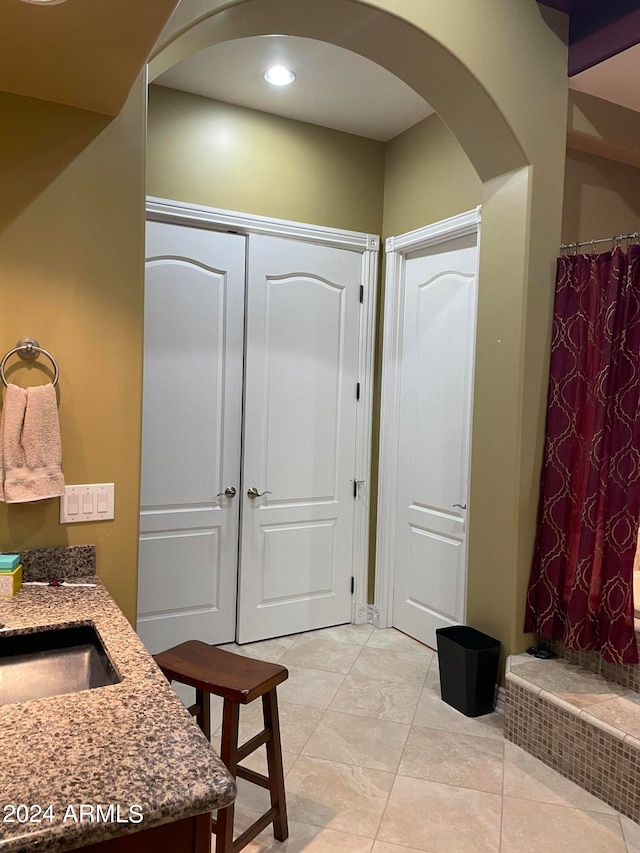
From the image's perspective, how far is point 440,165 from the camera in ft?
10.9

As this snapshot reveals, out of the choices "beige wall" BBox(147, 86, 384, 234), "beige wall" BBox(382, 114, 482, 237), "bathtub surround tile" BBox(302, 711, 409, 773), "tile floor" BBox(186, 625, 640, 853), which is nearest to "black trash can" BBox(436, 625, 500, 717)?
"tile floor" BBox(186, 625, 640, 853)

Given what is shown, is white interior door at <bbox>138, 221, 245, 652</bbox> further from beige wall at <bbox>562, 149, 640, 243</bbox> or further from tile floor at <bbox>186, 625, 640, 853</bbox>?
beige wall at <bbox>562, 149, 640, 243</bbox>

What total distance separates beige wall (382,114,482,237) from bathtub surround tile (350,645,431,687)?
7.46 ft

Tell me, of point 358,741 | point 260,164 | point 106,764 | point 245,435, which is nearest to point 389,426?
point 245,435

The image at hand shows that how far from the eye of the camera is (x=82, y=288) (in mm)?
1820

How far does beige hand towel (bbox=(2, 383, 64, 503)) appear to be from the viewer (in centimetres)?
169

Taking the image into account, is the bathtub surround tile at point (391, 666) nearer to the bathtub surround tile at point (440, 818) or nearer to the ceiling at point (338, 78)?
the bathtub surround tile at point (440, 818)

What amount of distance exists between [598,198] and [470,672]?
2.24m

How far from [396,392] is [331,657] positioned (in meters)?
1.48

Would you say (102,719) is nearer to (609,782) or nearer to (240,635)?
(609,782)

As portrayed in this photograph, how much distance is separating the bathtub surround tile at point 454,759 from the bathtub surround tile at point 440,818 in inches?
1.8

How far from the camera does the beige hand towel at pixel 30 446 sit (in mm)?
1691

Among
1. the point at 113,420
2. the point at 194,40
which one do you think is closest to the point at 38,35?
the point at 194,40

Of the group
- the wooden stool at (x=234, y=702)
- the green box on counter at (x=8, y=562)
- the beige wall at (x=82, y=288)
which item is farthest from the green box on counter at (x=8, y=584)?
the wooden stool at (x=234, y=702)
